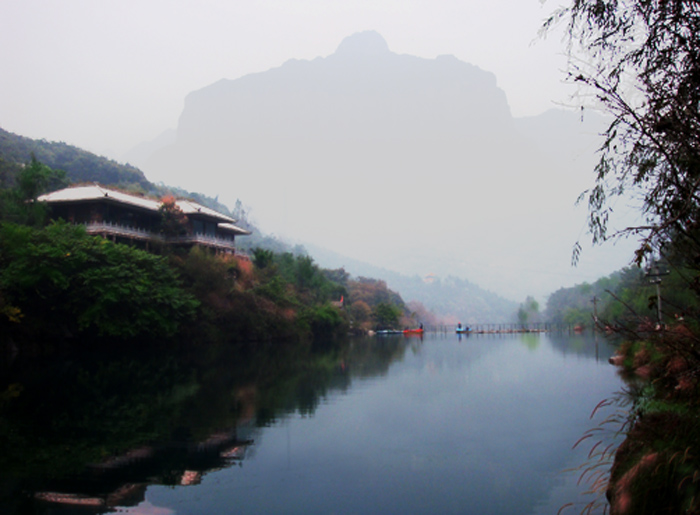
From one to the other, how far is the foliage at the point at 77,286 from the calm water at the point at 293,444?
879 centimetres

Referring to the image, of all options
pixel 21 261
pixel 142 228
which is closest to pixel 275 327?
pixel 142 228

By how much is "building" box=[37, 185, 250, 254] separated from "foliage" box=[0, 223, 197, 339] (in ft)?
14.7

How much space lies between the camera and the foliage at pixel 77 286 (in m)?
22.9

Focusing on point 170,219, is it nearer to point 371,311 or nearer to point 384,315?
point 371,311

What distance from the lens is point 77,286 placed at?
24672 millimetres

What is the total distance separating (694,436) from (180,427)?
7437mm

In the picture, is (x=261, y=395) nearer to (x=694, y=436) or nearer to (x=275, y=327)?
(x=694, y=436)

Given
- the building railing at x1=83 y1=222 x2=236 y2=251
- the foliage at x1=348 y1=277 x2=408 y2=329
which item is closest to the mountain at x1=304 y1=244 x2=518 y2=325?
the foliage at x1=348 y1=277 x2=408 y2=329

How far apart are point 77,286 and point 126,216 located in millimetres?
10139

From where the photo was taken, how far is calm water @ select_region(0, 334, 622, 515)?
5930 mm

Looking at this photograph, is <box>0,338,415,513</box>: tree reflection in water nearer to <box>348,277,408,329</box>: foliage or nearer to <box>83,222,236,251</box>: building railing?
<box>83,222,236,251</box>: building railing

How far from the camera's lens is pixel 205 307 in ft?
107

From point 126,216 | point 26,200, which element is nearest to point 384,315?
point 126,216

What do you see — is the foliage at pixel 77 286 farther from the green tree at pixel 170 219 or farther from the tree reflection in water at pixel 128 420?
the green tree at pixel 170 219
